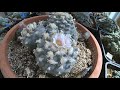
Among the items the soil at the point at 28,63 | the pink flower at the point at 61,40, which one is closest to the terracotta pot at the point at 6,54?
the soil at the point at 28,63

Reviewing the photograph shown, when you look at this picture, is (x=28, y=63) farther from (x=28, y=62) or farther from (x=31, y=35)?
(x=31, y=35)

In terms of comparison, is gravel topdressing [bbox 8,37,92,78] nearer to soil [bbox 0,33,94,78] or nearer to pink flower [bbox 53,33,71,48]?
soil [bbox 0,33,94,78]

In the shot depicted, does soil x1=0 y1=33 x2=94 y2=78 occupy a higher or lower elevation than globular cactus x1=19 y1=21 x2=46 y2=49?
lower

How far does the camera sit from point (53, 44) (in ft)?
2.37

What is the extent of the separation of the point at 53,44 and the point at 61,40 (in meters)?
0.03

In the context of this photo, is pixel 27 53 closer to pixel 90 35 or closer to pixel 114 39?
pixel 90 35

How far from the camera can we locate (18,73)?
0.80 metres

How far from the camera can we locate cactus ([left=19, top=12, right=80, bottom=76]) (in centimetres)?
72

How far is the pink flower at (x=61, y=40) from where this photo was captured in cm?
73

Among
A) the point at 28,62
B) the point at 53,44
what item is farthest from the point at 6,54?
the point at 53,44

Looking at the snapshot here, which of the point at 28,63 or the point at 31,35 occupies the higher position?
the point at 31,35

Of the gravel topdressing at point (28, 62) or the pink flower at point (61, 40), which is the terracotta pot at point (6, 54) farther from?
the pink flower at point (61, 40)

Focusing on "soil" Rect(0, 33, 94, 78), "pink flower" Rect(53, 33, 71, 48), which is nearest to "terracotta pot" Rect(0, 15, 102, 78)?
"soil" Rect(0, 33, 94, 78)
